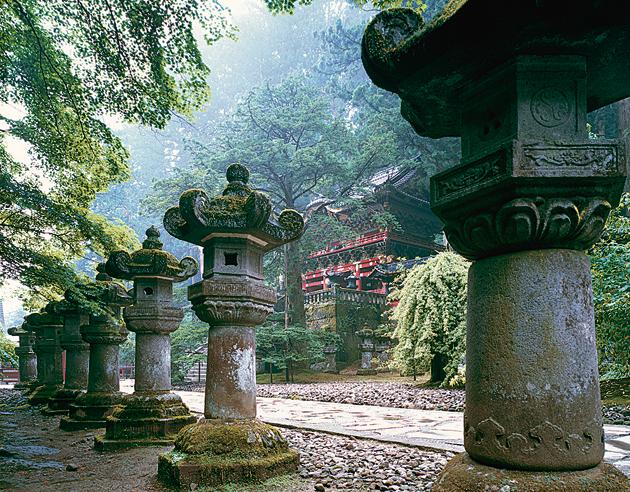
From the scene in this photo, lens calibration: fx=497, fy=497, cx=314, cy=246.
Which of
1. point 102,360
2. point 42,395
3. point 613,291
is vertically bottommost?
point 42,395

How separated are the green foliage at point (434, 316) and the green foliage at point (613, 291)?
3.34 meters

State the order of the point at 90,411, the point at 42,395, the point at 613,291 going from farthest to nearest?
1. the point at 42,395
2. the point at 90,411
3. the point at 613,291

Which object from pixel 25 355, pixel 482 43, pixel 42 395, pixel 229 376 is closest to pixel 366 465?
pixel 229 376

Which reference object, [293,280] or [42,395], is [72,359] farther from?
[293,280]

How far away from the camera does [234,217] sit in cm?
396

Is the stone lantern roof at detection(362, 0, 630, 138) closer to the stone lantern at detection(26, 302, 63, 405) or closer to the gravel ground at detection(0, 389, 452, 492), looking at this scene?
the gravel ground at detection(0, 389, 452, 492)

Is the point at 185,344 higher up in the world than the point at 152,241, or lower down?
lower down

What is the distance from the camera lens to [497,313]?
72.4 inches

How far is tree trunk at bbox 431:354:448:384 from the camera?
1149cm

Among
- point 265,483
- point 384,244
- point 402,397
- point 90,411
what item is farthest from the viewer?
point 384,244

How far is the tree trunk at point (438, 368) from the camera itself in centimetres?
1149

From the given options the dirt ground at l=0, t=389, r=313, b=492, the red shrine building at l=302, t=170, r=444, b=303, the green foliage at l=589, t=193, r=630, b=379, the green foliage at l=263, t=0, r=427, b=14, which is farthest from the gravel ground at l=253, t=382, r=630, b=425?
the red shrine building at l=302, t=170, r=444, b=303

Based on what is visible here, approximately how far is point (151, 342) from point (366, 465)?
9.32 feet

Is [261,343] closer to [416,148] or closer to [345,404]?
[345,404]
